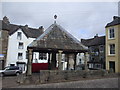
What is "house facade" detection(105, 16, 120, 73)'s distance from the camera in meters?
30.1

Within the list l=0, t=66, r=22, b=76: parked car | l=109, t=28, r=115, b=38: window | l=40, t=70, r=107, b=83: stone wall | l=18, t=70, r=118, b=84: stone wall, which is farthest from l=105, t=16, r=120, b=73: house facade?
l=0, t=66, r=22, b=76: parked car

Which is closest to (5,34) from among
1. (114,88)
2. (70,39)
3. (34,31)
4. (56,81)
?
(34,31)

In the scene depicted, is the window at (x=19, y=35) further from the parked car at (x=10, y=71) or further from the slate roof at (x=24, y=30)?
the parked car at (x=10, y=71)

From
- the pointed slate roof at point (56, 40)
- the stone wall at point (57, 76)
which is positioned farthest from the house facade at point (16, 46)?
the stone wall at point (57, 76)

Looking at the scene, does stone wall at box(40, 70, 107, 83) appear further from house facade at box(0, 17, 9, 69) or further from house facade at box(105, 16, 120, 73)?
house facade at box(0, 17, 9, 69)

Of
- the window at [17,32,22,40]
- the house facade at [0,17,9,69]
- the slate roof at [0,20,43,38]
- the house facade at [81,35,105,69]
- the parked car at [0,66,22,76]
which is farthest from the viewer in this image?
the window at [17,32,22,40]

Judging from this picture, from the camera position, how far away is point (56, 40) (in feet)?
51.8

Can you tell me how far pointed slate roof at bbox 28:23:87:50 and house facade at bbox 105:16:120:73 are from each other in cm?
1660

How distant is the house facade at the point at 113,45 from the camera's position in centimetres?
3011

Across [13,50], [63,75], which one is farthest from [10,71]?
[63,75]

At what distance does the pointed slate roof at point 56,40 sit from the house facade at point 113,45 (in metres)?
16.6

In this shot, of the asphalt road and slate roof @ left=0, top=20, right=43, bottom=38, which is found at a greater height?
slate roof @ left=0, top=20, right=43, bottom=38

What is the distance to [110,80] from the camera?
52.3ft

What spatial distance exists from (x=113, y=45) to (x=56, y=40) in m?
19.9
